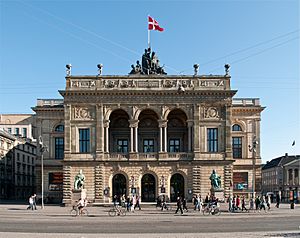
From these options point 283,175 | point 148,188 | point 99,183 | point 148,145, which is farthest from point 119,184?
point 283,175

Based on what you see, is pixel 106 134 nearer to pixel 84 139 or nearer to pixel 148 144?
pixel 84 139

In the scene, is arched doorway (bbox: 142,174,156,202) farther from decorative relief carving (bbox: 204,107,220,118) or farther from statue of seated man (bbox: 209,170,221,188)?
decorative relief carving (bbox: 204,107,220,118)

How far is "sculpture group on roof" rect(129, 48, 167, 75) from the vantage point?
6706 centimetres

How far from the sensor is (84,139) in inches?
2361

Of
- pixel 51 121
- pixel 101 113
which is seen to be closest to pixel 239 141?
pixel 101 113

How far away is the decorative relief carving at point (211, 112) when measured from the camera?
60.2 m

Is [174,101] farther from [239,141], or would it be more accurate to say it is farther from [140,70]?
[239,141]

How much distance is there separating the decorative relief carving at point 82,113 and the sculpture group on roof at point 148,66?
11.2m

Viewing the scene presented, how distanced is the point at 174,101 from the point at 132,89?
20.2 ft

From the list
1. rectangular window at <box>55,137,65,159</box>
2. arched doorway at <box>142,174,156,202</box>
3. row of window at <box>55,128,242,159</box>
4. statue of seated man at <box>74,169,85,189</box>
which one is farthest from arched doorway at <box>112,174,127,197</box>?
rectangular window at <box>55,137,65,159</box>

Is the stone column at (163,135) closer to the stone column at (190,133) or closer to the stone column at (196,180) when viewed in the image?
the stone column at (190,133)

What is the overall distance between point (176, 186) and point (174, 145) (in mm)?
7281

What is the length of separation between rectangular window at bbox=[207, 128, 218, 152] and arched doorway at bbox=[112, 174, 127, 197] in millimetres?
12872

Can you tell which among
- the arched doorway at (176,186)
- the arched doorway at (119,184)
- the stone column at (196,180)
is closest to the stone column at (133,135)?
the arched doorway at (119,184)
